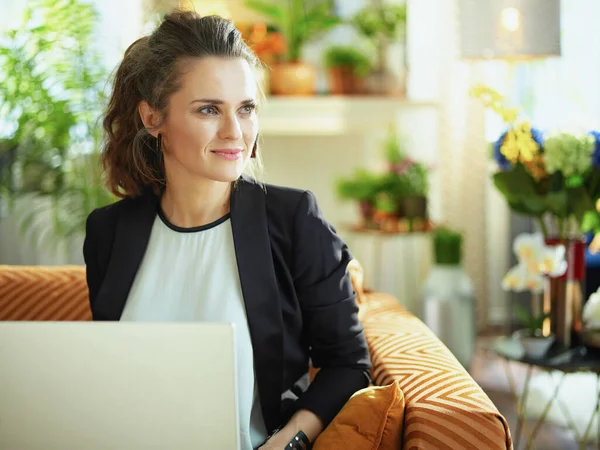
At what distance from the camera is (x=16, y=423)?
963 millimetres

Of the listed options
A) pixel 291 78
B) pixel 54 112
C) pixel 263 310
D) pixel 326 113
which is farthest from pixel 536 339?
pixel 291 78

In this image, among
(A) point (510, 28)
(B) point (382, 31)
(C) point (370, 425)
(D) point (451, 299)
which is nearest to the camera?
(C) point (370, 425)

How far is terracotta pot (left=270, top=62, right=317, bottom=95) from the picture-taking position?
4.20m

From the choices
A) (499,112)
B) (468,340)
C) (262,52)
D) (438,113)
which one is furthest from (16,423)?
(438,113)

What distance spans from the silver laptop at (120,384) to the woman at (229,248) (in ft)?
1.44

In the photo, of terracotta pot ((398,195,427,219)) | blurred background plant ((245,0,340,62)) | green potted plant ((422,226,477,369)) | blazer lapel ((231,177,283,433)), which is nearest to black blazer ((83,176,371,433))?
blazer lapel ((231,177,283,433))

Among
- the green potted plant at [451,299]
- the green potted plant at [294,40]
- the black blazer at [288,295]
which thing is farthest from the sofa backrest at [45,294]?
the green potted plant at [294,40]

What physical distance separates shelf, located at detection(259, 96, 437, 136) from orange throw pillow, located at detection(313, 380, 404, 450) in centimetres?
299

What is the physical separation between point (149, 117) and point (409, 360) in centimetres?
67

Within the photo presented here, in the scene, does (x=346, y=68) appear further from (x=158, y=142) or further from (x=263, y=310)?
(x=263, y=310)

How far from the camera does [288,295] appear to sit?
1.46 meters

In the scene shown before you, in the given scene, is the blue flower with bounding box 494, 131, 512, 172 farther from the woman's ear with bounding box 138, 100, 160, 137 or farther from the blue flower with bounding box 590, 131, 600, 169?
the woman's ear with bounding box 138, 100, 160, 137

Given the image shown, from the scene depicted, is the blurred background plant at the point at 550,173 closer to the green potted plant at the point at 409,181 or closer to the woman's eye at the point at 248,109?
the woman's eye at the point at 248,109

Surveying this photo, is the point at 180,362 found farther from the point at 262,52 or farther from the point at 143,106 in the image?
the point at 262,52
